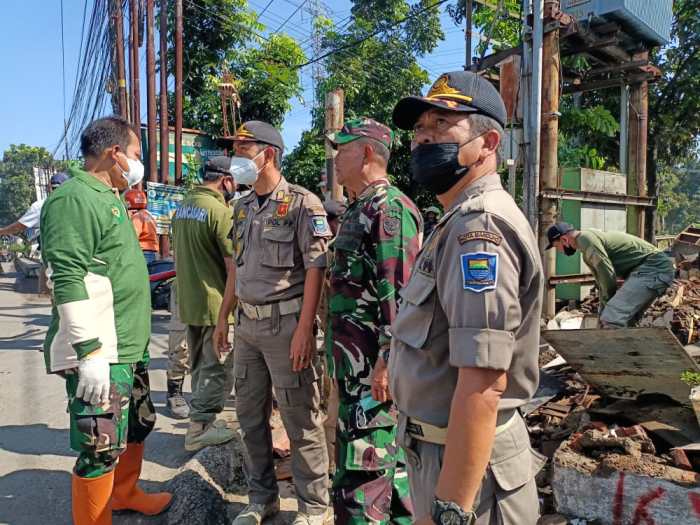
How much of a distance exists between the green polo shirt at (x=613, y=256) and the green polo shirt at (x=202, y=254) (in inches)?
133

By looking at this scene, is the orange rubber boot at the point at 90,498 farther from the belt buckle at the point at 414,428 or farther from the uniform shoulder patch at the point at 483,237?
the uniform shoulder patch at the point at 483,237

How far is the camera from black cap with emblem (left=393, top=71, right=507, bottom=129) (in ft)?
4.42

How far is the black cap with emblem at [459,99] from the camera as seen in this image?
1346 millimetres

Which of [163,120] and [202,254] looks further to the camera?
[163,120]

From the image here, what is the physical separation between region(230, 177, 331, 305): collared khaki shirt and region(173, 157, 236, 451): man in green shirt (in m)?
0.92

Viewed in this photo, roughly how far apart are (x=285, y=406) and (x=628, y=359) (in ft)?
7.34

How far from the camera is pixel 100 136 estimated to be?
2477 millimetres

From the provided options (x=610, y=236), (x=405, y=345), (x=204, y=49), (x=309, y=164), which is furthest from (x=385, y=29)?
(x=405, y=345)

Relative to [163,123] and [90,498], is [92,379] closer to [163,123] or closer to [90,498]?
[90,498]

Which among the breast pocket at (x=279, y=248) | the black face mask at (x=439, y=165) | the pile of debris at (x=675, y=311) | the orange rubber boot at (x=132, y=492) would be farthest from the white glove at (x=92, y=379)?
the pile of debris at (x=675, y=311)

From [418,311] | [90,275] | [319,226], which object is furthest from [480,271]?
[90,275]

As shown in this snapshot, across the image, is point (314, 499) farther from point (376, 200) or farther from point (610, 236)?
point (610, 236)

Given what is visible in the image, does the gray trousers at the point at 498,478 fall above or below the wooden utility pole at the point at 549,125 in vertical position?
below

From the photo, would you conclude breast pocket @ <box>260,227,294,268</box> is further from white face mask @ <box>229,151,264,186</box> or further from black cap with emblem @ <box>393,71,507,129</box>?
black cap with emblem @ <box>393,71,507,129</box>
